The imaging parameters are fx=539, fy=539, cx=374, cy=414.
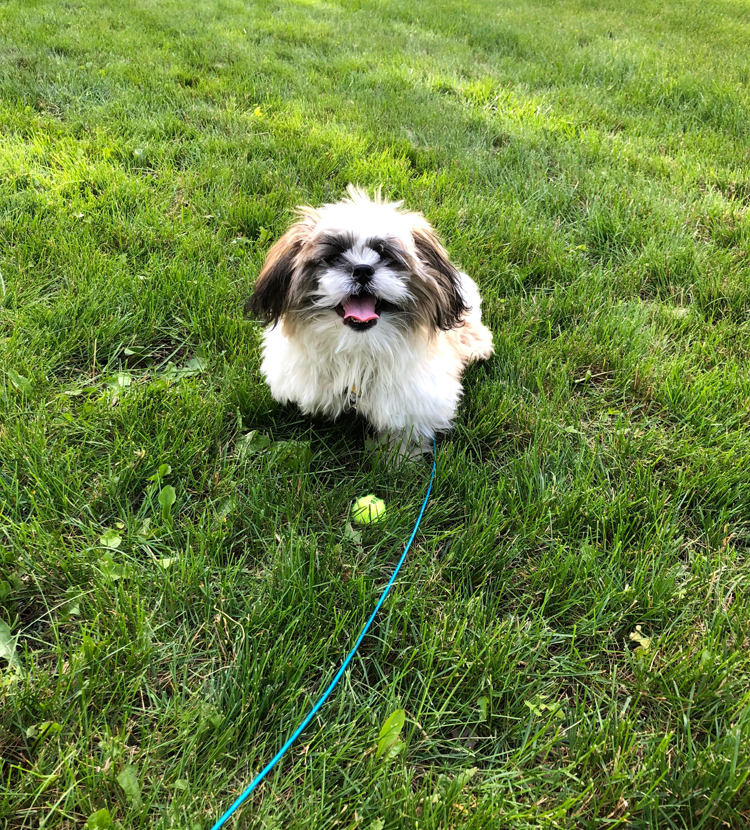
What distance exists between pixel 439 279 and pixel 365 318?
0.39 m

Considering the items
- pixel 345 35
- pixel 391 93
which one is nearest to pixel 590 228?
pixel 391 93

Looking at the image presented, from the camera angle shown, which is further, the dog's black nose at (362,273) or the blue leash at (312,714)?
the dog's black nose at (362,273)

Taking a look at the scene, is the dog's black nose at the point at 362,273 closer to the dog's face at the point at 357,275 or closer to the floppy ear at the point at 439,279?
the dog's face at the point at 357,275

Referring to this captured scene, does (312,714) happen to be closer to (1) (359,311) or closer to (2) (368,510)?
(2) (368,510)

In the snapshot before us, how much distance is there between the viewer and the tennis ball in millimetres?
2045

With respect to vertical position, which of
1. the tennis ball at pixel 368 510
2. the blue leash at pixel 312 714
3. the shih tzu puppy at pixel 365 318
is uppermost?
the shih tzu puppy at pixel 365 318

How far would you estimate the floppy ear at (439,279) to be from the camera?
2.19 m

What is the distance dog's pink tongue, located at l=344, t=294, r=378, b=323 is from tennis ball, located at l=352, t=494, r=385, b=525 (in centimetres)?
69

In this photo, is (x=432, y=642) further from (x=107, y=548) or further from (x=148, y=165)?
(x=148, y=165)

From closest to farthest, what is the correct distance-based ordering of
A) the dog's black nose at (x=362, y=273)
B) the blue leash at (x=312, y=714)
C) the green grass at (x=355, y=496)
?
the blue leash at (x=312, y=714)
the green grass at (x=355, y=496)
the dog's black nose at (x=362, y=273)

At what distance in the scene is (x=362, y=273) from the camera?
1.99 metres

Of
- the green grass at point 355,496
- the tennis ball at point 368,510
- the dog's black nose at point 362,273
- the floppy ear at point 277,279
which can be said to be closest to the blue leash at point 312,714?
the green grass at point 355,496

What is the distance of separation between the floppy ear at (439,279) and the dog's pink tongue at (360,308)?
0.27 m

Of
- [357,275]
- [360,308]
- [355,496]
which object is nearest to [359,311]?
[360,308]
